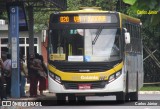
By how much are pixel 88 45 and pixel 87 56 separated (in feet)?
1.25

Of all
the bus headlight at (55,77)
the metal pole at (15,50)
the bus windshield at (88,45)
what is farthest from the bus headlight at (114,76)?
the metal pole at (15,50)

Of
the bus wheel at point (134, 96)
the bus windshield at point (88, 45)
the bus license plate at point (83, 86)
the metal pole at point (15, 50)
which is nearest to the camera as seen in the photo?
the bus license plate at point (83, 86)

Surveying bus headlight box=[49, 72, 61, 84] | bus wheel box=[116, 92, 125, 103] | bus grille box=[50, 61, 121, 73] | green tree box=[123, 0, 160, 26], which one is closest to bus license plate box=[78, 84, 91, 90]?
bus grille box=[50, 61, 121, 73]

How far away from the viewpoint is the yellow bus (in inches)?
788

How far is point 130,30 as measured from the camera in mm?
23281

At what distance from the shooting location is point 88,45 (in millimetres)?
20109

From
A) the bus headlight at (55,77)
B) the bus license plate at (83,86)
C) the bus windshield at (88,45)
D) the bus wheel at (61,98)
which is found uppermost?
the bus windshield at (88,45)

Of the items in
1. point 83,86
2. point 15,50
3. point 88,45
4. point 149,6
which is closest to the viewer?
point 149,6

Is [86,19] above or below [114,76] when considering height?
above

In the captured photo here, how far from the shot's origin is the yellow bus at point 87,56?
65.7 feet

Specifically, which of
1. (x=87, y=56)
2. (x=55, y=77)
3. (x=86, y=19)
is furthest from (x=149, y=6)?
(x=86, y=19)

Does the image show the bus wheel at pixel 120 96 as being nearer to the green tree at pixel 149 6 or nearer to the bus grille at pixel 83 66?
the bus grille at pixel 83 66

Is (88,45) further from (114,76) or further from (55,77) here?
(55,77)

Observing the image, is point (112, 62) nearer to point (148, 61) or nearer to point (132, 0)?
point (132, 0)
